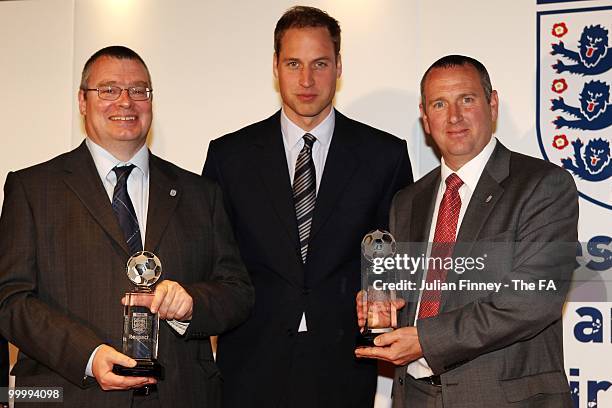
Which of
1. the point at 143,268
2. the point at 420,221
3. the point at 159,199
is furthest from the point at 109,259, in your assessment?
the point at 420,221

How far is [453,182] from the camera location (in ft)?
11.5

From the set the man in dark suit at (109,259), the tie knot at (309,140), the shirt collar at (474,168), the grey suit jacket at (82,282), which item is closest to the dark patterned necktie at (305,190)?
the tie knot at (309,140)

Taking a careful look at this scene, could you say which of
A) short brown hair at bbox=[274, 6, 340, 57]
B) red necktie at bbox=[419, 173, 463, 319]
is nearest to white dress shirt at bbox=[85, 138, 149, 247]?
short brown hair at bbox=[274, 6, 340, 57]

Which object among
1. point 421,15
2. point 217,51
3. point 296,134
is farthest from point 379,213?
point 217,51

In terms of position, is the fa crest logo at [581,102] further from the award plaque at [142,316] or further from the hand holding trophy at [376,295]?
the award plaque at [142,316]

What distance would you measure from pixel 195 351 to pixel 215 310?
0.20 m

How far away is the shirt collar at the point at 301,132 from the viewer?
13.0 ft

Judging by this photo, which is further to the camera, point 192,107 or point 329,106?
point 192,107

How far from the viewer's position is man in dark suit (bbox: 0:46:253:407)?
3.12 metres

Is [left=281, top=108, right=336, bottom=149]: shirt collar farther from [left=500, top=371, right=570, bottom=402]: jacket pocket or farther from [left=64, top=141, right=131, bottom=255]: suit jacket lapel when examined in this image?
[left=500, top=371, right=570, bottom=402]: jacket pocket

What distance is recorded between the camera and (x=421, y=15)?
451 centimetres

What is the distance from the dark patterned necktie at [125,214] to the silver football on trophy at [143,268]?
0.21 m

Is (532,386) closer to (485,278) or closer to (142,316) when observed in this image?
(485,278)

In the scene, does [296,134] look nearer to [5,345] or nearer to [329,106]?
[329,106]
